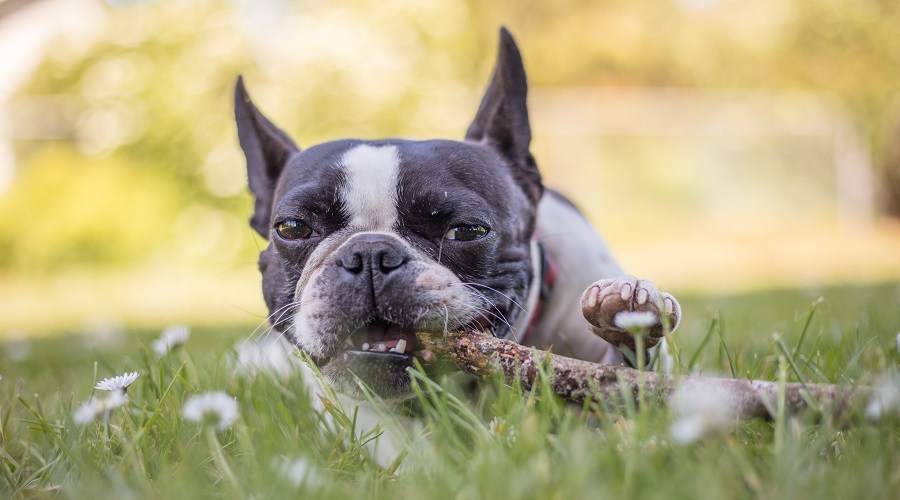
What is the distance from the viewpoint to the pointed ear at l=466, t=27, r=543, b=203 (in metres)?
2.86

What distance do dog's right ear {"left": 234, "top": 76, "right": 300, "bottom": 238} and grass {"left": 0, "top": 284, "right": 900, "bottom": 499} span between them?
85 centimetres

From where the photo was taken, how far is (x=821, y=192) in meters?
13.3

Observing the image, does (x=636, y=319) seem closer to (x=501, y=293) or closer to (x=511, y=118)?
(x=501, y=293)

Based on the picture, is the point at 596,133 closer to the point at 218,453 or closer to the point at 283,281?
the point at 283,281

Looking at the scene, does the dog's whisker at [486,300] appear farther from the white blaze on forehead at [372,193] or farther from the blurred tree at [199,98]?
the blurred tree at [199,98]

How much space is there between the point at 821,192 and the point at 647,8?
6.66m

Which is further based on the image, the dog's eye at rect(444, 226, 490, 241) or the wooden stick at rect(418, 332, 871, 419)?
the dog's eye at rect(444, 226, 490, 241)

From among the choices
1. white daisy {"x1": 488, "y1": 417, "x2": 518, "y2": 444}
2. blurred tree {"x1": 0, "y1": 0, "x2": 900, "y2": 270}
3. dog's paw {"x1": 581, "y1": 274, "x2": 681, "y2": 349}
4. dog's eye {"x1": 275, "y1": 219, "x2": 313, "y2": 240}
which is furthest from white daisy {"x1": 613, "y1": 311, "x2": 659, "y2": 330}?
blurred tree {"x1": 0, "y1": 0, "x2": 900, "y2": 270}

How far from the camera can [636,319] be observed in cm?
164

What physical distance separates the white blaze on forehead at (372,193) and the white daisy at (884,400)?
4.46 ft

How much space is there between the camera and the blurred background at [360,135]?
9023 millimetres

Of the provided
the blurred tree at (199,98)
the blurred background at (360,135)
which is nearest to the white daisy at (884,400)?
the blurred background at (360,135)

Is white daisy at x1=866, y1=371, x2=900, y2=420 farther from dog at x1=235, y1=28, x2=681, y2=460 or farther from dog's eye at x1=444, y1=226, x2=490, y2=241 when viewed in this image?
dog's eye at x1=444, y1=226, x2=490, y2=241

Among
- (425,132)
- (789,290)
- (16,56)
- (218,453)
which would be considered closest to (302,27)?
(425,132)
